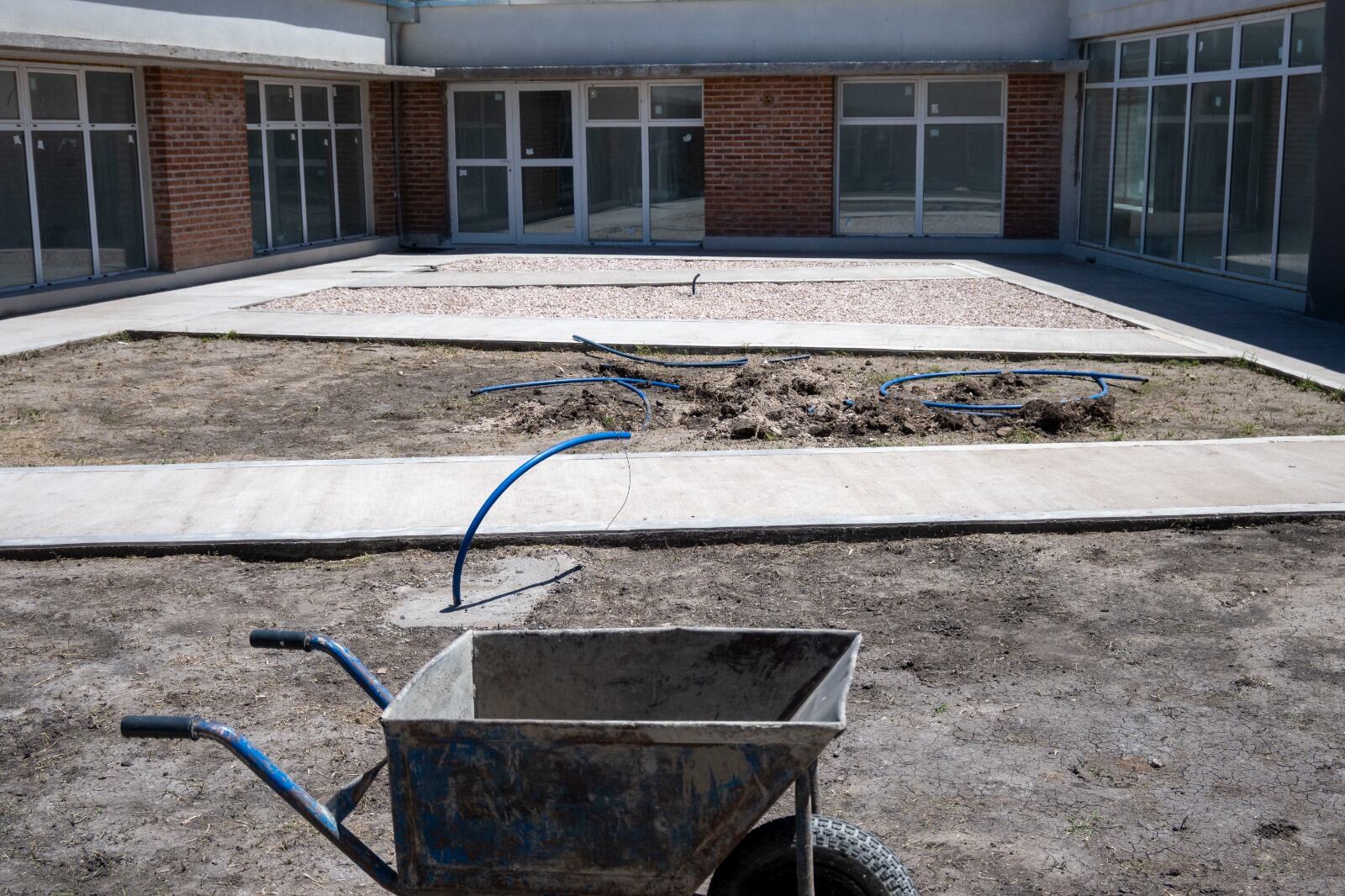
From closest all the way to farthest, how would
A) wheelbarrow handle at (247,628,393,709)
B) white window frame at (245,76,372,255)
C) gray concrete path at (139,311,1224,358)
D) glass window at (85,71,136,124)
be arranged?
1. wheelbarrow handle at (247,628,393,709)
2. gray concrete path at (139,311,1224,358)
3. glass window at (85,71,136,124)
4. white window frame at (245,76,372,255)

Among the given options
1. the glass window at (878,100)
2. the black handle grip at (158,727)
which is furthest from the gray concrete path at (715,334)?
the glass window at (878,100)

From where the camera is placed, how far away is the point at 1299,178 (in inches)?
591

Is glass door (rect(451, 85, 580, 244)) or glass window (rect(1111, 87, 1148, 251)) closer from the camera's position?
glass window (rect(1111, 87, 1148, 251))

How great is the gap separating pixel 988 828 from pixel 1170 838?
1.80 feet

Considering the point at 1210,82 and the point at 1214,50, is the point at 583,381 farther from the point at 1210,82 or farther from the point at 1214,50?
the point at 1214,50

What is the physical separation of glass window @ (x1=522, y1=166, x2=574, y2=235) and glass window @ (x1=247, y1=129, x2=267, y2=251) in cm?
517

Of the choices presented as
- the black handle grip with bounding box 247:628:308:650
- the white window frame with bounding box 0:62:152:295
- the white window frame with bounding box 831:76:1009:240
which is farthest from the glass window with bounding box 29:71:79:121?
the black handle grip with bounding box 247:628:308:650

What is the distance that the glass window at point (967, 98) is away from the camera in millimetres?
22297

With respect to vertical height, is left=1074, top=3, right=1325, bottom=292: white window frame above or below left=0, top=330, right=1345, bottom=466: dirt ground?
above

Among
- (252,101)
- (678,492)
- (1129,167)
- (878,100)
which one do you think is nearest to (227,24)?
(252,101)

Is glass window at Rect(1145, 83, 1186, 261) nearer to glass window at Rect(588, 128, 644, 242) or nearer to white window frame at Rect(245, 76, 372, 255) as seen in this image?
glass window at Rect(588, 128, 644, 242)

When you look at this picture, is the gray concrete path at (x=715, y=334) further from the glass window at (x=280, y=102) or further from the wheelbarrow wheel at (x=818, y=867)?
the wheelbarrow wheel at (x=818, y=867)

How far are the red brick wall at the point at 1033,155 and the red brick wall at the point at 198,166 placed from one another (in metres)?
12.0

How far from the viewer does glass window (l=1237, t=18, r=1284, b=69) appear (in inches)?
604
